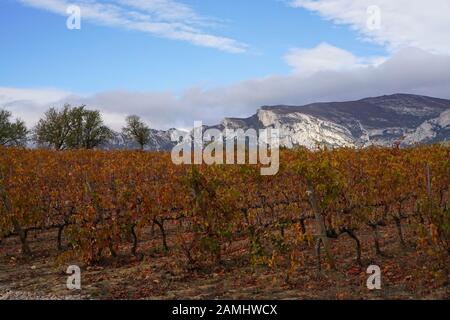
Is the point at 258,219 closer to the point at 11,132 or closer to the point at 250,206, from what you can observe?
the point at 250,206

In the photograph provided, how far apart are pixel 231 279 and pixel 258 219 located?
A: 6.39 metres

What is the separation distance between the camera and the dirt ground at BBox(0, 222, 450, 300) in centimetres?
947

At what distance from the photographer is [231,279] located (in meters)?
10.9

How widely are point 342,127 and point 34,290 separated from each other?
191m

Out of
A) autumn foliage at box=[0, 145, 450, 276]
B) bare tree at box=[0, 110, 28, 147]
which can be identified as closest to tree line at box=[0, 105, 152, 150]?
bare tree at box=[0, 110, 28, 147]

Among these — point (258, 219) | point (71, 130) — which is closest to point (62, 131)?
point (71, 130)

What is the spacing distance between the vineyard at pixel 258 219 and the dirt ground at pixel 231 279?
0.35 feet

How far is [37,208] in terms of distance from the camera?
15781 millimetres

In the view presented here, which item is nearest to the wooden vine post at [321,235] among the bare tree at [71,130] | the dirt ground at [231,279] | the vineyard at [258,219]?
the vineyard at [258,219]

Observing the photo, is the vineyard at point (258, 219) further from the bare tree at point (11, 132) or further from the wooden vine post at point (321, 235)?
the bare tree at point (11, 132)

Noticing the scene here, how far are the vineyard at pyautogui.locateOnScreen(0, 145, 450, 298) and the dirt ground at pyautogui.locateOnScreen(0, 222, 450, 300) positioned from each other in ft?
0.35

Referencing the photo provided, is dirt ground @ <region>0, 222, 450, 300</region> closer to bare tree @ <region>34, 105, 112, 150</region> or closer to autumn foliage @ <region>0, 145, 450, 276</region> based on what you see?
autumn foliage @ <region>0, 145, 450, 276</region>

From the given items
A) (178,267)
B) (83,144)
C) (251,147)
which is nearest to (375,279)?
(178,267)
